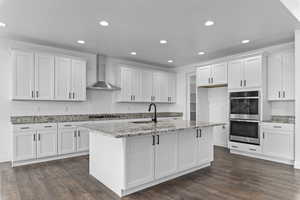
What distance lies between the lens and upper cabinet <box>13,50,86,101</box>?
391 cm

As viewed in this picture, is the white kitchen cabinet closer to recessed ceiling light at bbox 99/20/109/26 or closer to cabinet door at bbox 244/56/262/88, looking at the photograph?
cabinet door at bbox 244/56/262/88

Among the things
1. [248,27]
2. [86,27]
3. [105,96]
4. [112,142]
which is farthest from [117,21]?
[105,96]

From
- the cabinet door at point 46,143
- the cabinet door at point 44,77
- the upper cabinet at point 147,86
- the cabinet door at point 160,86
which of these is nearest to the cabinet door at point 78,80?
the cabinet door at point 44,77

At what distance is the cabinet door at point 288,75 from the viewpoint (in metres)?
A: 4.04

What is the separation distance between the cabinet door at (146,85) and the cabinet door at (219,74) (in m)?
2.09

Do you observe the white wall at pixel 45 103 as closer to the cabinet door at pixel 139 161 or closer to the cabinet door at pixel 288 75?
the cabinet door at pixel 139 161

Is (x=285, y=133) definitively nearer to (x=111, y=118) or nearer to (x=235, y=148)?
(x=235, y=148)

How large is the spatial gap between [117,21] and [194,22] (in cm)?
139

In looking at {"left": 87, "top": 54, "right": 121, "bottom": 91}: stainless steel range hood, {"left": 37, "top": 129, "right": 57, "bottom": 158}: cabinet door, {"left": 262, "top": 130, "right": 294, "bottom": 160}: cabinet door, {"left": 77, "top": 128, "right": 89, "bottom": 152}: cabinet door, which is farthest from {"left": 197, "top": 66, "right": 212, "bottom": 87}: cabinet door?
{"left": 37, "top": 129, "right": 57, "bottom": 158}: cabinet door

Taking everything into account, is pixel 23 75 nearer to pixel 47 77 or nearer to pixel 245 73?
pixel 47 77

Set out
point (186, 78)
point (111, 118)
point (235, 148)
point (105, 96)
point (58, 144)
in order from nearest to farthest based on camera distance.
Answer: point (58, 144)
point (235, 148)
point (111, 118)
point (105, 96)
point (186, 78)

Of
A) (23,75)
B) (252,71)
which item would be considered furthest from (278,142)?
(23,75)

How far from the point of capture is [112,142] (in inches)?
102

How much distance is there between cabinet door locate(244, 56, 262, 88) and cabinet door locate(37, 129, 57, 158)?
491 centimetres
